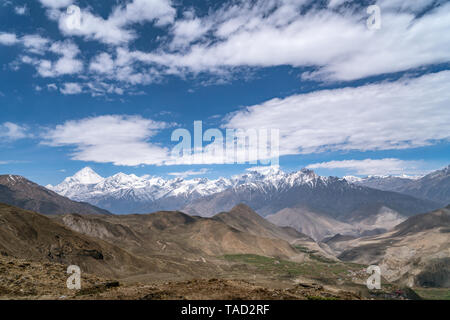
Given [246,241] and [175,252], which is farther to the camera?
[246,241]

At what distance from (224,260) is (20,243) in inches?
4053

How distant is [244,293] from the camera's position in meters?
21.0

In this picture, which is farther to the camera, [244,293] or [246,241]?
[246,241]

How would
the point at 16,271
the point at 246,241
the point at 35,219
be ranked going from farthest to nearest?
the point at 246,241 → the point at 35,219 → the point at 16,271

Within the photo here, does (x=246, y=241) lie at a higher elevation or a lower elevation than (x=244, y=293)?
lower

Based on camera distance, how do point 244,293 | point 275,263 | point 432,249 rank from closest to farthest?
point 244,293 → point 275,263 → point 432,249
